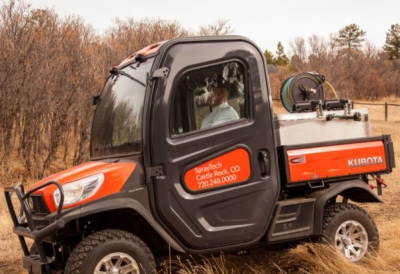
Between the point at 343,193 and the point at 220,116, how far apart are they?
184cm

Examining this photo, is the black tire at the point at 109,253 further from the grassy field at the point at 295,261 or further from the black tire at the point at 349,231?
the black tire at the point at 349,231

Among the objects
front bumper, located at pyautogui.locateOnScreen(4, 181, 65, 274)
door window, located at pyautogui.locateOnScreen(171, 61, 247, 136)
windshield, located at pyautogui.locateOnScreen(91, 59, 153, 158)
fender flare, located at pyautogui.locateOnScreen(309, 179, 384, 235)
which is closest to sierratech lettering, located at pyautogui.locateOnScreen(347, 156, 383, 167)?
fender flare, located at pyautogui.locateOnScreen(309, 179, 384, 235)

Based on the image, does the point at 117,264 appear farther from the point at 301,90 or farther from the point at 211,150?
the point at 301,90

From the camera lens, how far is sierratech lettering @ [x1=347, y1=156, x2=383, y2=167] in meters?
5.73

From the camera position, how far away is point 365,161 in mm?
5812

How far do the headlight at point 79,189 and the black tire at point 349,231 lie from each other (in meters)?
2.34

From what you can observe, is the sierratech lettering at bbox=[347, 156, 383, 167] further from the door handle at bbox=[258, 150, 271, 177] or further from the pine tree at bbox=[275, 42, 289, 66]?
the pine tree at bbox=[275, 42, 289, 66]

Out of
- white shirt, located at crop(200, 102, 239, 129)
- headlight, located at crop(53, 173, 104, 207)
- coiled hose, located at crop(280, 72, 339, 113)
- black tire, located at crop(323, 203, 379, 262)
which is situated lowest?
black tire, located at crop(323, 203, 379, 262)

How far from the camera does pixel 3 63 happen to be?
1257cm

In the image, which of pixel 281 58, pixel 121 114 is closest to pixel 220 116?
pixel 121 114

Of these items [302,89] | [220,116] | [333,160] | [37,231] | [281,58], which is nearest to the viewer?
[37,231]

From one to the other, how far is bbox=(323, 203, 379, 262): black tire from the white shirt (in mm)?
1470

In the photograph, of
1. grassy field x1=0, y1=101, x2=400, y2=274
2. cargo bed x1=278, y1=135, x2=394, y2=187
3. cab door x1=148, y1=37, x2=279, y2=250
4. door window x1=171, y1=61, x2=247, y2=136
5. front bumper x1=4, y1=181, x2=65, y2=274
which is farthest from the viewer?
cargo bed x1=278, y1=135, x2=394, y2=187

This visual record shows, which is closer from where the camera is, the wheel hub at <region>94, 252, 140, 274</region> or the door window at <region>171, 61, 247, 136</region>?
the wheel hub at <region>94, 252, 140, 274</region>
